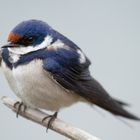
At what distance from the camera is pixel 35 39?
1554 mm

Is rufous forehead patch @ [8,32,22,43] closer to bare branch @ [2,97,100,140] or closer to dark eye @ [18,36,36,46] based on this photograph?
dark eye @ [18,36,36,46]

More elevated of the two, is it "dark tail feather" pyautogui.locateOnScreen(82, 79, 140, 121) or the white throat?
the white throat

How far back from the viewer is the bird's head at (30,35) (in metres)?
1.50

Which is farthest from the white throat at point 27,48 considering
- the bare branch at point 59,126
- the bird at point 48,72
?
the bare branch at point 59,126

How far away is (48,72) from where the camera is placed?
1.58 m

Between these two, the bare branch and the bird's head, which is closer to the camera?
the bare branch

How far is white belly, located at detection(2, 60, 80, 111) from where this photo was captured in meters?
1.55

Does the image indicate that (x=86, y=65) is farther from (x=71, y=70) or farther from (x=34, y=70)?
(x=34, y=70)

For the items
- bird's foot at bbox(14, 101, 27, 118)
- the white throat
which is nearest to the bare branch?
bird's foot at bbox(14, 101, 27, 118)

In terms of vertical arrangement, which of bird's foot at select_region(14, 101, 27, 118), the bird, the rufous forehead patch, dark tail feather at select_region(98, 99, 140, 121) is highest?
the rufous forehead patch

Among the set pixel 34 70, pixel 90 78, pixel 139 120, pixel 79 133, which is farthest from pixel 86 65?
pixel 79 133

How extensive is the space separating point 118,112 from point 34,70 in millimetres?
215

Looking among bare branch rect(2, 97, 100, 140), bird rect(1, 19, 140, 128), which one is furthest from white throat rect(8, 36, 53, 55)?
bare branch rect(2, 97, 100, 140)

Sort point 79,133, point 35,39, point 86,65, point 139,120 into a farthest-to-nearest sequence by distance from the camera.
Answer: point 86,65 → point 35,39 → point 139,120 → point 79,133
